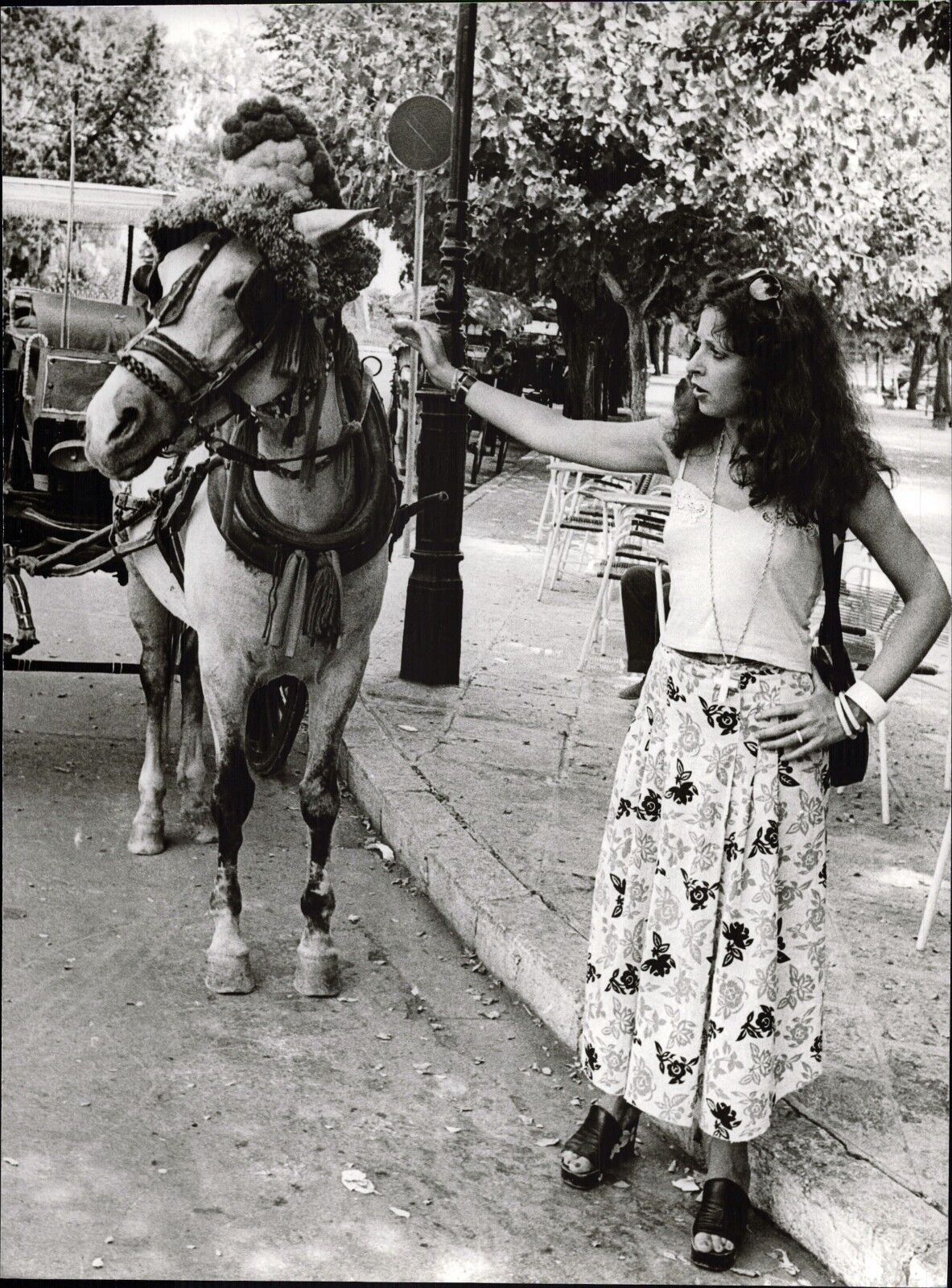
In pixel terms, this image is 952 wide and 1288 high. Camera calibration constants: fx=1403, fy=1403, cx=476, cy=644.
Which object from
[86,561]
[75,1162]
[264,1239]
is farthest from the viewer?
[86,561]

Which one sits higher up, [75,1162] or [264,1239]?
[75,1162]

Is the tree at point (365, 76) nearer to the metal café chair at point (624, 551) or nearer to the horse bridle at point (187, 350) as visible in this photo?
the horse bridle at point (187, 350)

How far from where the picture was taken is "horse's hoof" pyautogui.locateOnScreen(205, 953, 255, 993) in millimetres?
3688

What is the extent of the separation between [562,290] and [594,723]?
6.67 ft

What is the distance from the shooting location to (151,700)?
13.6 feet

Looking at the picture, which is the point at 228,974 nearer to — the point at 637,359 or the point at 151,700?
the point at 151,700

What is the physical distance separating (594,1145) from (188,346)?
2.00 meters

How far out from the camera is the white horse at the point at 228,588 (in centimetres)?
286

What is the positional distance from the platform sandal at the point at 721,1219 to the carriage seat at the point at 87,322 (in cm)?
254

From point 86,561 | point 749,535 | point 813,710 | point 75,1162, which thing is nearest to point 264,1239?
point 75,1162

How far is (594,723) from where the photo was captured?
6.68 meters

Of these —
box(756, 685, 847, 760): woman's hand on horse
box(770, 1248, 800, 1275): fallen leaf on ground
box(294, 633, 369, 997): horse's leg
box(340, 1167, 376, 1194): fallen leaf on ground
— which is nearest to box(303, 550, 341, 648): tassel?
box(294, 633, 369, 997): horse's leg

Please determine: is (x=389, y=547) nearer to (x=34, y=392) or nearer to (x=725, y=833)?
(x=34, y=392)

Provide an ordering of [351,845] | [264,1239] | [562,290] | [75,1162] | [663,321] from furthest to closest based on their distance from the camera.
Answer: [663,321] < [562,290] < [351,845] < [264,1239] < [75,1162]
